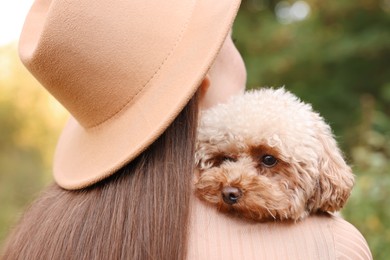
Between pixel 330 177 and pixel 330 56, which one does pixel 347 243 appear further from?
pixel 330 56

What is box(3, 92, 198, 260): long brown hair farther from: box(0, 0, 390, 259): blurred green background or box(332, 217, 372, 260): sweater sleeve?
box(0, 0, 390, 259): blurred green background

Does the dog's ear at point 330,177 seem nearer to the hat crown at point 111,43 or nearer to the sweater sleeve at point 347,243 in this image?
the sweater sleeve at point 347,243

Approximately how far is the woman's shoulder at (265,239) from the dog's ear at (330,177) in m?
0.07

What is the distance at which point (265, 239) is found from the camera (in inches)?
64.6

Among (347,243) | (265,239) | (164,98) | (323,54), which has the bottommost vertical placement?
(323,54)

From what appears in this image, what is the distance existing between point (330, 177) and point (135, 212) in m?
0.51

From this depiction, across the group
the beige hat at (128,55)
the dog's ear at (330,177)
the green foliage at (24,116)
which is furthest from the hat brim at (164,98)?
the green foliage at (24,116)

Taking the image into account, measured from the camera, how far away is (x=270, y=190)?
66.9 inches

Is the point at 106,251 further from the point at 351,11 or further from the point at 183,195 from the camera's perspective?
the point at 351,11

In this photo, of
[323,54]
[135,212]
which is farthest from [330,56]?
[135,212]

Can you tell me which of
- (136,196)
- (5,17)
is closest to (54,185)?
(136,196)

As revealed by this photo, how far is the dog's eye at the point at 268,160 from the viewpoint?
175 centimetres

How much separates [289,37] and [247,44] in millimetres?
666

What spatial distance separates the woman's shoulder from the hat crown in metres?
0.34
